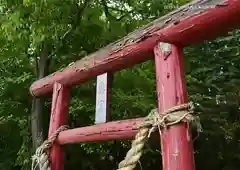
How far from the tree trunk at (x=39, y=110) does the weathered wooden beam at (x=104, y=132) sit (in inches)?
34.0

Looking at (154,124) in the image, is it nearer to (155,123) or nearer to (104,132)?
(155,123)

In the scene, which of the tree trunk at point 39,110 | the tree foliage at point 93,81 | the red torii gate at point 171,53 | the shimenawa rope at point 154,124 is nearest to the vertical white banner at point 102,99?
the red torii gate at point 171,53

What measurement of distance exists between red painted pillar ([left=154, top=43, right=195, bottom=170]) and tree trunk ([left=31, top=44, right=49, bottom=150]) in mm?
1726

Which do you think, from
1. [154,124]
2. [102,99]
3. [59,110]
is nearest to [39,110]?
[59,110]

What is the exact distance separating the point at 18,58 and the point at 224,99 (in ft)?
6.67

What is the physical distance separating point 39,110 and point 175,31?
188 centimetres

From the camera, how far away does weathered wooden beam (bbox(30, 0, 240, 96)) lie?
1039mm

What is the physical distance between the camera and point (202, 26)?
1.10m

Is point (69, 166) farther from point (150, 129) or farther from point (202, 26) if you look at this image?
point (202, 26)

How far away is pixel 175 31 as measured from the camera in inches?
46.3

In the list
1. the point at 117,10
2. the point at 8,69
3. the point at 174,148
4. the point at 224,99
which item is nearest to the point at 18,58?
the point at 8,69

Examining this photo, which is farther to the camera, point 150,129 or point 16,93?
point 16,93

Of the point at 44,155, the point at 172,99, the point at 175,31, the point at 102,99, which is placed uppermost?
the point at 175,31

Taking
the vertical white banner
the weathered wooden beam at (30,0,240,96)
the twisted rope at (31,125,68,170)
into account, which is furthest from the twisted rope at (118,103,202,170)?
the twisted rope at (31,125,68,170)
